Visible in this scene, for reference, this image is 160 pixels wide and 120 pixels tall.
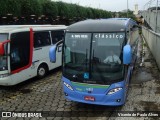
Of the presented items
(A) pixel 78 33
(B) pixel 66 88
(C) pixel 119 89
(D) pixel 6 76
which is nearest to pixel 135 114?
(C) pixel 119 89

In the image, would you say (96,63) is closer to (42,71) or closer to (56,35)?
(42,71)

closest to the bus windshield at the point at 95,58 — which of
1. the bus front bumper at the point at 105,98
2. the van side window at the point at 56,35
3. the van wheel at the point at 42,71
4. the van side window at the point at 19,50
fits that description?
the bus front bumper at the point at 105,98

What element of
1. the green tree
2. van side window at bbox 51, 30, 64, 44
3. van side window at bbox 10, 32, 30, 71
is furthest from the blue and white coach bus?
the green tree

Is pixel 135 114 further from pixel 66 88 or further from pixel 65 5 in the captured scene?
pixel 65 5

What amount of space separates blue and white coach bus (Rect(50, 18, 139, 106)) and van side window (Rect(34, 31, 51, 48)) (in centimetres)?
354

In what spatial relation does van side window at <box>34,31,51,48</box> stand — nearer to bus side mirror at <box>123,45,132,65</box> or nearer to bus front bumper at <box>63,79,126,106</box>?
bus front bumper at <box>63,79,126,106</box>

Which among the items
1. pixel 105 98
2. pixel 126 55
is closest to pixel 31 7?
pixel 105 98

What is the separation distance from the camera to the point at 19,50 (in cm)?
970

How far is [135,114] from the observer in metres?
7.26

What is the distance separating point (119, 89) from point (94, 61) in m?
1.11

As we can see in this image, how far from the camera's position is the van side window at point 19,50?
30.7ft

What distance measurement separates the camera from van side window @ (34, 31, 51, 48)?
10.9 meters

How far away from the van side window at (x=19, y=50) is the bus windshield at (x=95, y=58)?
9.38 ft

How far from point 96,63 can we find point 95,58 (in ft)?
0.52
